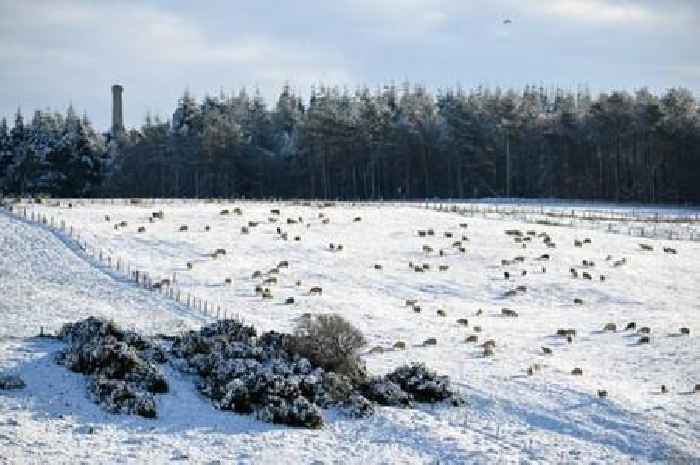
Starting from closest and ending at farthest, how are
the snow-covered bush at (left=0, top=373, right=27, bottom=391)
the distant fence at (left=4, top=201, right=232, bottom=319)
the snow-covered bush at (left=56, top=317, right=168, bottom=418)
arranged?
the snow-covered bush at (left=56, top=317, right=168, bottom=418) → the snow-covered bush at (left=0, top=373, right=27, bottom=391) → the distant fence at (left=4, top=201, right=232, bottom=319)

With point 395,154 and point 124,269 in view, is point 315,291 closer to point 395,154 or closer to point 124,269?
point 124,269

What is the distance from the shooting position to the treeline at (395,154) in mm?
103250

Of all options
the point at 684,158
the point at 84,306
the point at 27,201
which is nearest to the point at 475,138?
the point at 684,158

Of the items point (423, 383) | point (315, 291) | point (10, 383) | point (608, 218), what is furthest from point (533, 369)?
point (608, 218)

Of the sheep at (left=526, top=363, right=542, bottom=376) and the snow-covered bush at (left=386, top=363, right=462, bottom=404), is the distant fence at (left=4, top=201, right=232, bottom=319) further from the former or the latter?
the sheep at (left=526, top=363, right=542, bottom=376)

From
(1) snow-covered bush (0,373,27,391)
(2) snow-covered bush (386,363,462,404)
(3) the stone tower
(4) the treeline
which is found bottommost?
(2) snow-covered bush (386,363,462,404)

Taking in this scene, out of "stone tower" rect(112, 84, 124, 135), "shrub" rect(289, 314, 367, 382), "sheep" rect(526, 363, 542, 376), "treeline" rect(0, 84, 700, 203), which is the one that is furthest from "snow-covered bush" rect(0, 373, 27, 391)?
"stone tower" rect(112, 84, 124, 135)

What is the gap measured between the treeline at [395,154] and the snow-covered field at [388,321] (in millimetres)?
38553

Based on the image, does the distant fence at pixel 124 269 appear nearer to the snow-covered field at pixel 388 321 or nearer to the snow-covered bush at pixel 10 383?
the snow-covered field at pixel 388 321

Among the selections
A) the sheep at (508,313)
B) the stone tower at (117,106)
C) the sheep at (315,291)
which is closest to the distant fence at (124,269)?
the sheep at (315,291)

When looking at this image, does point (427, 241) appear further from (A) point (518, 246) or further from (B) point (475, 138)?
(B) point (475, 138)

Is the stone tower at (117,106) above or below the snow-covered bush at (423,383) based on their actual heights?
above

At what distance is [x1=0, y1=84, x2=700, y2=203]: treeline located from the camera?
103250 millimetres

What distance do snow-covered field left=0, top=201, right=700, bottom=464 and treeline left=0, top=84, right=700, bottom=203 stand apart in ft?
126
